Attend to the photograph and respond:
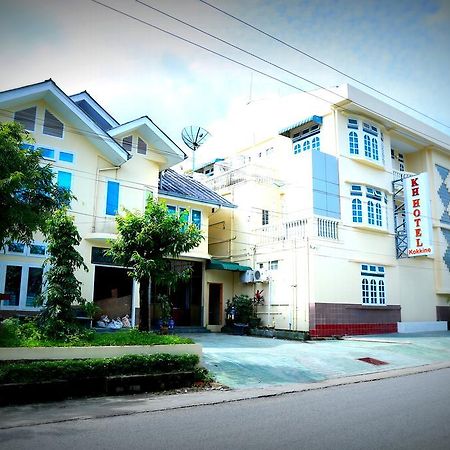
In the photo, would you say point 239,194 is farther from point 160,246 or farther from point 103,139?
point 160,246

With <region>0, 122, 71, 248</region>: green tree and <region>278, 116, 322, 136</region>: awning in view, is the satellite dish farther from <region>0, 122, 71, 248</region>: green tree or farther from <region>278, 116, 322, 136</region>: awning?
<region>0, 122, 71, 248</region>: green tree

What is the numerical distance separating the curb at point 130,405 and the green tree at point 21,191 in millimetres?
4035

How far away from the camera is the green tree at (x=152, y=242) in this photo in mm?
11688

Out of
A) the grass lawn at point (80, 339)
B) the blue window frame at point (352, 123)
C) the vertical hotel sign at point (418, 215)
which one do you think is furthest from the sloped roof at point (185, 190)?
the grass lawn at point (80, 339)

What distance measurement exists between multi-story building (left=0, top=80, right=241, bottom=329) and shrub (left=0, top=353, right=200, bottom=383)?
6.08 meters

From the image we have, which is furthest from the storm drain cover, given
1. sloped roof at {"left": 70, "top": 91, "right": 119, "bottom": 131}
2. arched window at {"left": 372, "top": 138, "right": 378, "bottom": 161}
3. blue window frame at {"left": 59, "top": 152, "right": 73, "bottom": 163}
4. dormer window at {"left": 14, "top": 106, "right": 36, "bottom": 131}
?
sloped roof at {"left": 70, "top": 91, "right": 119, "bottom": 131}

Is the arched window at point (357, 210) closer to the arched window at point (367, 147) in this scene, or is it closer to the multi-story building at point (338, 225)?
the multi-story building at point (338, 225)

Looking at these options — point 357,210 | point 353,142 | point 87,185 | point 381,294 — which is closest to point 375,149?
point 353,142

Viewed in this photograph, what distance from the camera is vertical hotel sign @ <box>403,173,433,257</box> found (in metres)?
23.2

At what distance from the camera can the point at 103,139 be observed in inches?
689

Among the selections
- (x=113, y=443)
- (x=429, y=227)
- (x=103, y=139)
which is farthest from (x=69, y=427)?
(x=429, y=227)

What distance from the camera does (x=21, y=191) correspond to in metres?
10.1

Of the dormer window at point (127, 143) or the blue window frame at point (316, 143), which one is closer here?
the dormer window at point (127, 143)

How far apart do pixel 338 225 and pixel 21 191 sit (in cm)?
1531
